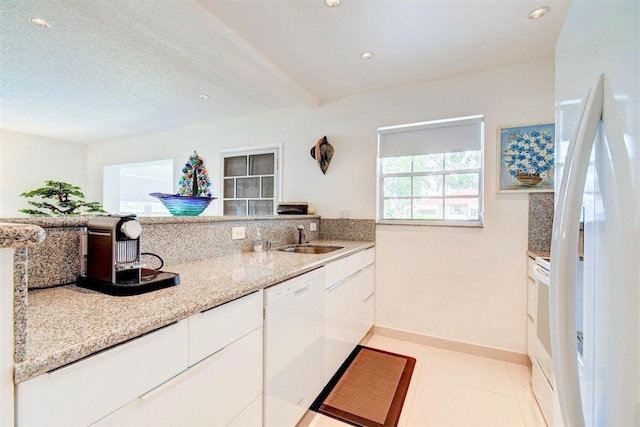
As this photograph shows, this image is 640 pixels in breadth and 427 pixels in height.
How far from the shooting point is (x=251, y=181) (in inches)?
143

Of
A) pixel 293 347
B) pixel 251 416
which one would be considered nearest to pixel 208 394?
pixel 251 416

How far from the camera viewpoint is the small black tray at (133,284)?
943 mm

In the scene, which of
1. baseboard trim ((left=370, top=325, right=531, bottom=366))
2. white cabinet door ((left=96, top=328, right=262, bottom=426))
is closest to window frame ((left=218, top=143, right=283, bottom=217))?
baseboard trim ((left=370, top=325, right=531, bottom=366))

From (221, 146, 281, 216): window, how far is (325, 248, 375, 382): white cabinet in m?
1.55

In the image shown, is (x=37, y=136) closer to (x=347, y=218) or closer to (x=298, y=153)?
(x=298, y=153)

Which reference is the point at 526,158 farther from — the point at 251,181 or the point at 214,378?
the point at 251,181

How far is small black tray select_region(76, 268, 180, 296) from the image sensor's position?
0.94m

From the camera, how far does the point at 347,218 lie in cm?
293

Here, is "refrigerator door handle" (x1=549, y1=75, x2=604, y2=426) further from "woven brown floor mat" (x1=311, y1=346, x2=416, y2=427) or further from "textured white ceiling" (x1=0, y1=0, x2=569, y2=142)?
→ "textured white ceiling" (x1=0, y1=0, x2=569, y2=142)

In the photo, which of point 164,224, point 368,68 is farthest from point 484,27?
point 164,224

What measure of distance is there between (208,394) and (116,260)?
58cm

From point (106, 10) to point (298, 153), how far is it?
1927mm

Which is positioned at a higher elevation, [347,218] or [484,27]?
[484,27]

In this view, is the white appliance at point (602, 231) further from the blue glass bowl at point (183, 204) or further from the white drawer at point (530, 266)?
the blue glass bowl at point (183, 204)
